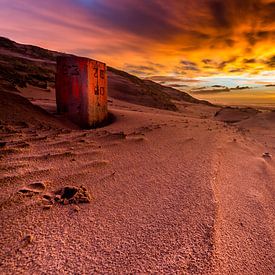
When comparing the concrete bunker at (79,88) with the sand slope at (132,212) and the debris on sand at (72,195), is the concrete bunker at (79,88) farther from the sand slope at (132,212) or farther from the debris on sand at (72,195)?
the debris on sand at (72,195)

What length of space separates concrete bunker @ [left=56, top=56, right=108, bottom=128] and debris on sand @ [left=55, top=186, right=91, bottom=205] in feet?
6.81

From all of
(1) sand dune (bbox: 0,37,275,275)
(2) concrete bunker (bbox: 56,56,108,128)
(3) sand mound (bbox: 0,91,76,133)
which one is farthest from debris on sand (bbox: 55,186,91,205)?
(2) concrete bunker (bbox: 56,56,108,128)

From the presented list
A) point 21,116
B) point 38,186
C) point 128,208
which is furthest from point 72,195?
point 21,116

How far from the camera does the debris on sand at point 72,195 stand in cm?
141

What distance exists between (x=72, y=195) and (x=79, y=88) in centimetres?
220

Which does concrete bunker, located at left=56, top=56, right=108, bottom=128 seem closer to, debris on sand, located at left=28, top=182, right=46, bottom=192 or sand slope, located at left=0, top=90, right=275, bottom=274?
sand slope, located at left=0, top=90, right=275, bottom=274

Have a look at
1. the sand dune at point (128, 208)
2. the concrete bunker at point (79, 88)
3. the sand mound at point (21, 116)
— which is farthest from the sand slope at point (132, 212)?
the concrete bunker at point (79, 88)

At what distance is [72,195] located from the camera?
1.46 m

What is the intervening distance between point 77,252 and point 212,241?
22.9 inches

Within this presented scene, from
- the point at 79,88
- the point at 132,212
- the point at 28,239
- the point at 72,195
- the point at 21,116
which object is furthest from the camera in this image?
the point at 79,88

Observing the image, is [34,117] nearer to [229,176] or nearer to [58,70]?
[58,70]

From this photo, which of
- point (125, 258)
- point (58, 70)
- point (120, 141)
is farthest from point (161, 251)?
point (58, 70)

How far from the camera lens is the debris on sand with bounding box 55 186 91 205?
55.4 inches

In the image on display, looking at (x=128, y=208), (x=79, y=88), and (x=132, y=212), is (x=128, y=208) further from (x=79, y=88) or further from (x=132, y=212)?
(x=79, y=88)
